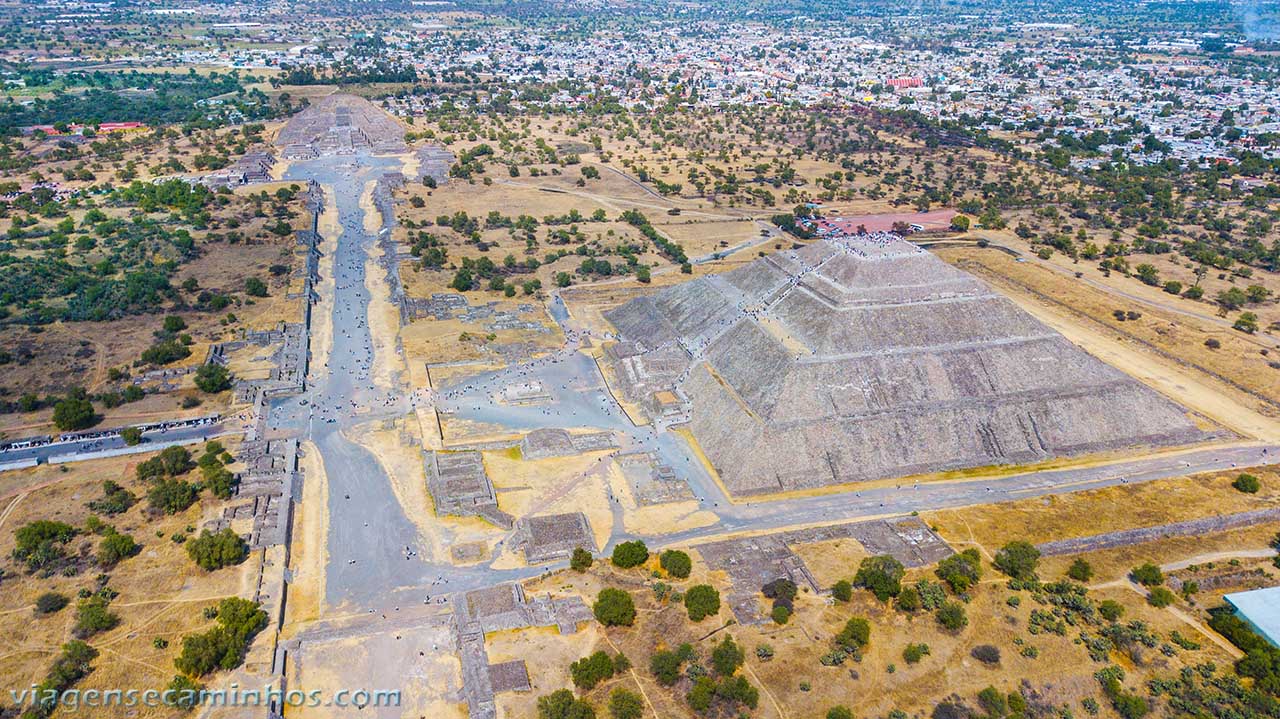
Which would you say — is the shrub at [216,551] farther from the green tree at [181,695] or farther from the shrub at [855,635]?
the shrub at [855,635]

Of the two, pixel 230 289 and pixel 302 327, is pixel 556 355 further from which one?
pixel 230 289

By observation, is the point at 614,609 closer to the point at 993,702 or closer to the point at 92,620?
the point at 993,702

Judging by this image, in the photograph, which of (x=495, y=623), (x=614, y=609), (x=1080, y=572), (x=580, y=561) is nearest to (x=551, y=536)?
(x=580, y=561)

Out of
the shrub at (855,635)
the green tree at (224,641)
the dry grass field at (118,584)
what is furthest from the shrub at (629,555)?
the dry grass field at (118,584)

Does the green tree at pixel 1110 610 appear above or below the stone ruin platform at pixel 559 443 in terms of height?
above

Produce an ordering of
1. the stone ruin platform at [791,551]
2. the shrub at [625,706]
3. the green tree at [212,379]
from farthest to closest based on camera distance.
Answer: the green tree at [212,379] → the stone ruin platform at [791,551] → the shrub at [625,706]

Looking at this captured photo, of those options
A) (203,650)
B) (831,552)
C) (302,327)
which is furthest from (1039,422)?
(302,327)

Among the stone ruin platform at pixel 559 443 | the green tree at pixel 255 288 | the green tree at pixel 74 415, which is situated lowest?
the green tree at pixel 255 288
